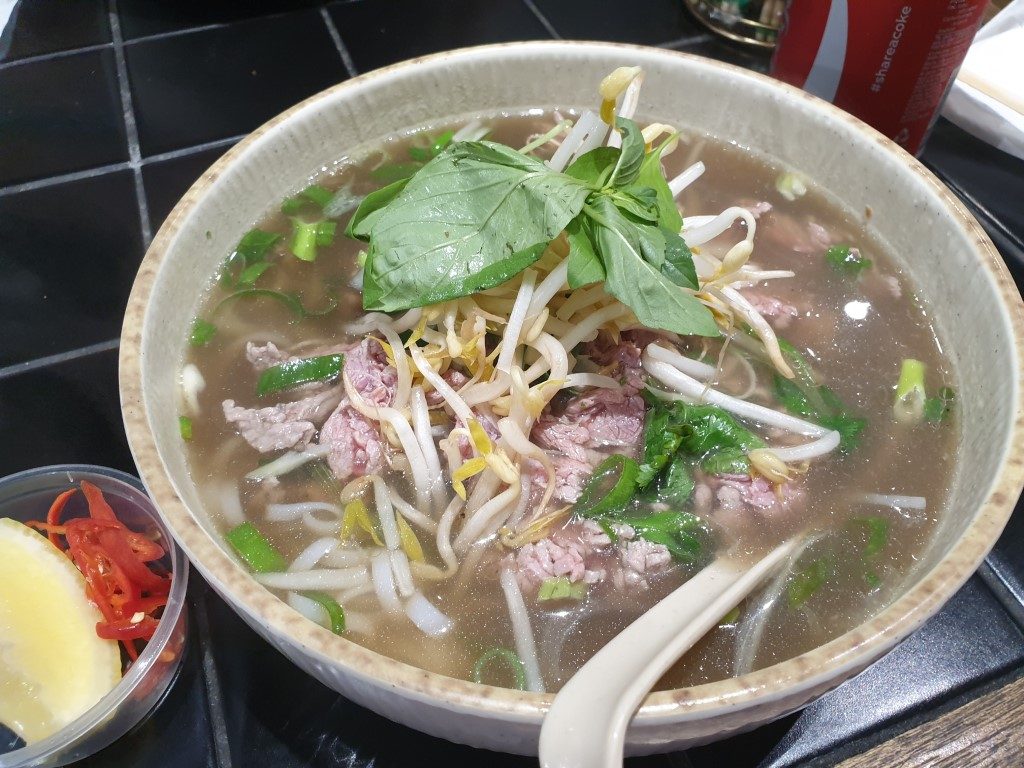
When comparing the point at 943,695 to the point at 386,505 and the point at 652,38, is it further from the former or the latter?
the point at 652,38

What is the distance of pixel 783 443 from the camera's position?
1.30 meters

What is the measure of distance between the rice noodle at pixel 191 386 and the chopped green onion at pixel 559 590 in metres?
0.67

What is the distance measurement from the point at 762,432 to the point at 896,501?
0.75 feet

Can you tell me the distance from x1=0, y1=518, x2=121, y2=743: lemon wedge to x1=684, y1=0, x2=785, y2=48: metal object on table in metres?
2.34

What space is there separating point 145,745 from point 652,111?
1.60m

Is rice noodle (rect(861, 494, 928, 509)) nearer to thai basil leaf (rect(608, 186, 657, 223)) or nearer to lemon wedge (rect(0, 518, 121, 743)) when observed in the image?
thai basil leaf (rect(608, 186, 657, 223))

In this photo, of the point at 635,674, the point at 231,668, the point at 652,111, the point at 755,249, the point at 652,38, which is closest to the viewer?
the point at 635,674

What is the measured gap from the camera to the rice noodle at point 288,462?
1269mm

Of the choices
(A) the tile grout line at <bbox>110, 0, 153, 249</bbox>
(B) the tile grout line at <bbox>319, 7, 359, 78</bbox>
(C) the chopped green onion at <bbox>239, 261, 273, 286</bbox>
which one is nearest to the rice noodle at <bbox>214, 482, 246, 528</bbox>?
(C) the chopped green onion at <bbox>239, 261, 273, 286</bbox>

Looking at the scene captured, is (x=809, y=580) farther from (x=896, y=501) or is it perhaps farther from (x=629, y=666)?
(x=629, y=666)

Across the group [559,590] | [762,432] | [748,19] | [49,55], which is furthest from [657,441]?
[49,55]

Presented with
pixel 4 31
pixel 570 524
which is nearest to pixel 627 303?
pixel 570 524

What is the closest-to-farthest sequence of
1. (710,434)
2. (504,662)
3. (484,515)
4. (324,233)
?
1. (504,662)
2. (484,515)
3. (710,434)
4. (324,233)

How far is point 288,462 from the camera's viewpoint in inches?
50.4
